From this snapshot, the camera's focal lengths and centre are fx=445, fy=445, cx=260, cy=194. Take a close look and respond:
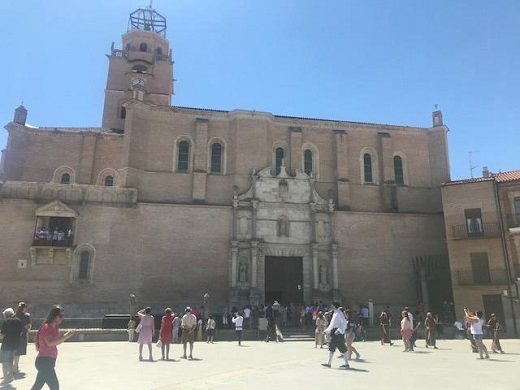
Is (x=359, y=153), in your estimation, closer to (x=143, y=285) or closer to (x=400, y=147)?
(x=400, y=147)

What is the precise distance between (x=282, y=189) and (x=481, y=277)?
13409mm

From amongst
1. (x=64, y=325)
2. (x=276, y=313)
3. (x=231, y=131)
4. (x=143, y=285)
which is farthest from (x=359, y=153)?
(x=64, y=325)

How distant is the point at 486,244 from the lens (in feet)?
88.8

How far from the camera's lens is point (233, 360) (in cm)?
1302

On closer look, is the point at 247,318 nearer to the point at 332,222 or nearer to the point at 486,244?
the point at 332,222

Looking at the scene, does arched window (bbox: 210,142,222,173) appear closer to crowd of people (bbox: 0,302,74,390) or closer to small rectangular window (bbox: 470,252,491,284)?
small rectangular window (bbox: 470,252,491,284)

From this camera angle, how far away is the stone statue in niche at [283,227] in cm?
2916

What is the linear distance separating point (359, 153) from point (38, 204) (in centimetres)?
2183

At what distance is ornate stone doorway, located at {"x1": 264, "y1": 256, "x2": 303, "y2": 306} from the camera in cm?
2823

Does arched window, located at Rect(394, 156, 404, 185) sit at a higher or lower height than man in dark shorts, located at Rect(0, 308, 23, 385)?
higher

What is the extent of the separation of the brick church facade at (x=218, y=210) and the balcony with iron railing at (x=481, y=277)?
2.84 m

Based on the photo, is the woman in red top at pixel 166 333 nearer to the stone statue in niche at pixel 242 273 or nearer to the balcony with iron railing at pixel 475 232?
the stone statue in niche at pixel 242 273

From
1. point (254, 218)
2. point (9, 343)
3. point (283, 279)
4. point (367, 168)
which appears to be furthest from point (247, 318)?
point (9, 343)

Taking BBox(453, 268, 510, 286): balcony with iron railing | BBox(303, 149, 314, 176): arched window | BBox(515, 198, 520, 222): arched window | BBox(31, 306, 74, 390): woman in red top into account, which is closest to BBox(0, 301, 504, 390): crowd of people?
BBox(31, 306, 74, 390): woman in red top
